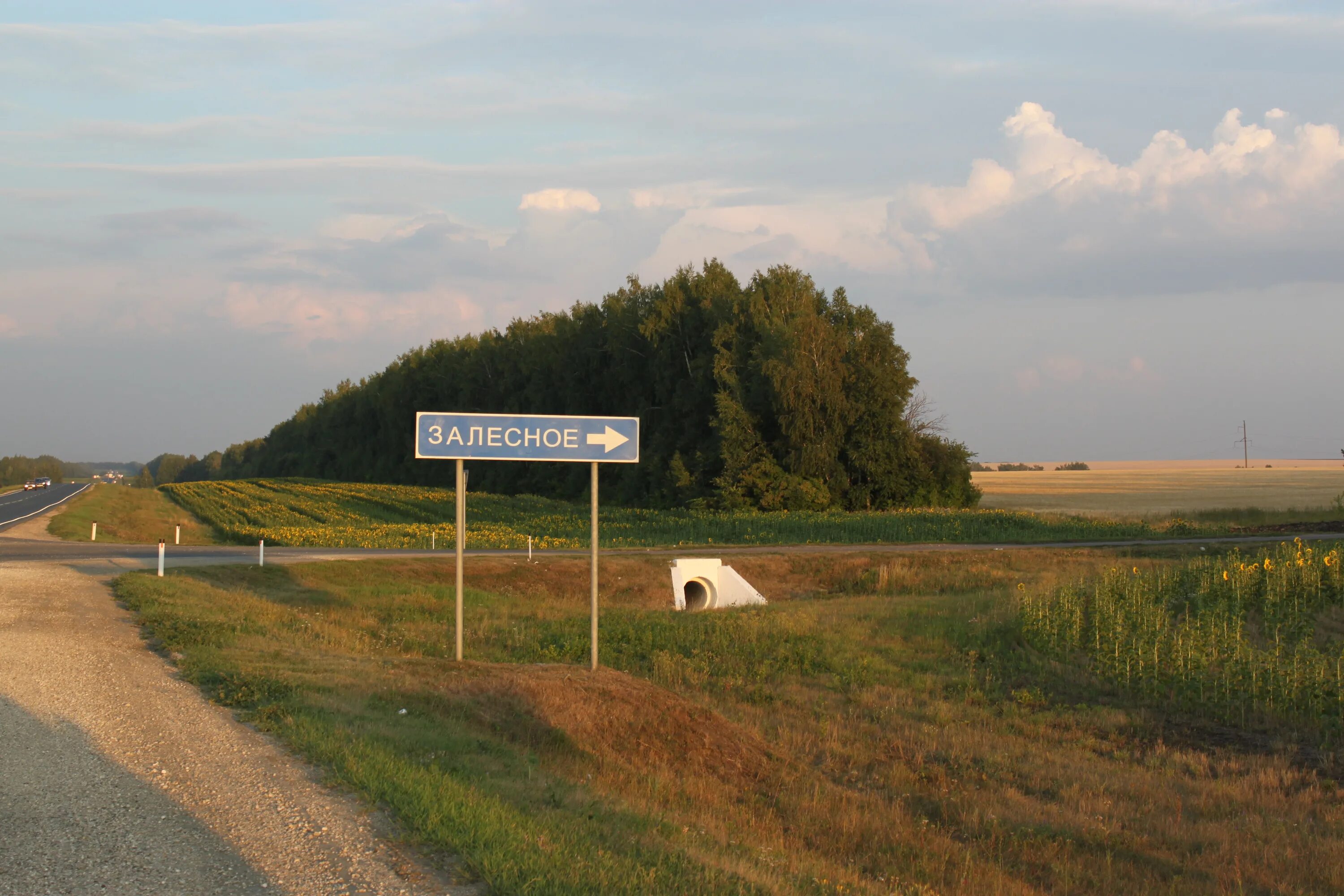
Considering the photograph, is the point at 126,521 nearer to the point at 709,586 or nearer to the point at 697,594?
the point at 697,594

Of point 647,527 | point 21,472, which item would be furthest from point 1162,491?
point 21,472

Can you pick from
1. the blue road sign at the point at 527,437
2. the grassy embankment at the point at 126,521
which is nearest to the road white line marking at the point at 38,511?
the grassy embankment at the point at 126,521

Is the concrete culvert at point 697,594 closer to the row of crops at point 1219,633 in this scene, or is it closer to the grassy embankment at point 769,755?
the grassy embankment at point 769,755

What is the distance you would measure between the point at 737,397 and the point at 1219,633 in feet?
138

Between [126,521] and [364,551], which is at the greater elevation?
[364,551]

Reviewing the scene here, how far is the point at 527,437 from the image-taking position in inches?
463

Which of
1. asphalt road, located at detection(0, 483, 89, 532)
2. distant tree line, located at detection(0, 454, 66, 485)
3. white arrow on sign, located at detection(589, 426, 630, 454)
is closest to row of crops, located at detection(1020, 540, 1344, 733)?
white arrow on sign, located at detection(589, 426, 630, 454)

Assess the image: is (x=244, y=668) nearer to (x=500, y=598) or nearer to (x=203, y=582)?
(x=203, y=582)

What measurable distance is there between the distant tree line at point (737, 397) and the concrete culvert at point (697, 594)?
83.7ft

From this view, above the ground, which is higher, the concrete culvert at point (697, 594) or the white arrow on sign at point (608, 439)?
the white arrow on sign at point (608, 439)

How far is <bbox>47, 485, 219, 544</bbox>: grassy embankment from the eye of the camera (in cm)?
4409

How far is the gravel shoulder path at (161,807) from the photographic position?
5.25 metres

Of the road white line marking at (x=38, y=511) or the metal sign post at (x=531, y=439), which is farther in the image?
the road white line marking at (x=38, y=511)

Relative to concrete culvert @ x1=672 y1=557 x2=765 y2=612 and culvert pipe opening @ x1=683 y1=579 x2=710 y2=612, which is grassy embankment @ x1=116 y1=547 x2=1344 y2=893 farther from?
culvert pipe opening @ x1=683 y1=579 x2=710 y2=612
